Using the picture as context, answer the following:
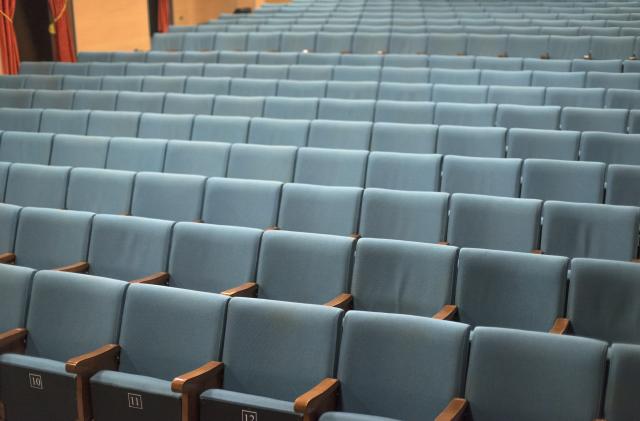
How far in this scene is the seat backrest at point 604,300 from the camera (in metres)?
0.51

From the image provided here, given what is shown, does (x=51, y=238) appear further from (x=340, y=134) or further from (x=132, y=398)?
(x=340, y=134)

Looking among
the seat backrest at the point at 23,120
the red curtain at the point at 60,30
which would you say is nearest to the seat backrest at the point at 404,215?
Result: the seat backrest at the point at 23,120

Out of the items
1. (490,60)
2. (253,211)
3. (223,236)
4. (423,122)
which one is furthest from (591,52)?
(223,236)

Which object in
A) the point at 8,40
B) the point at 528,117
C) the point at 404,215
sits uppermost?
the point at 8,40

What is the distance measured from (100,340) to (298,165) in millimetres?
384

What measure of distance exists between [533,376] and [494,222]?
0.27 metres

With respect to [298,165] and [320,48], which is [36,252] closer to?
[298,165]

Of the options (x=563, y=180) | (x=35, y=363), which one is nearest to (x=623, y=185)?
(x=563, y=180)

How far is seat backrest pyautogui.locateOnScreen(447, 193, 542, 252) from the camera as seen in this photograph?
67 cm

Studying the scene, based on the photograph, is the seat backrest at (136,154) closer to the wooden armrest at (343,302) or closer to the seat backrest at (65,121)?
the seat backrest at (65,121)

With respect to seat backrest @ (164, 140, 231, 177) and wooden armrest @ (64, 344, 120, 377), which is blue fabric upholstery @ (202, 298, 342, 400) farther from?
seat backrest @ (164, 140, 231, 177)

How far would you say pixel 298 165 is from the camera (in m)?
0.86

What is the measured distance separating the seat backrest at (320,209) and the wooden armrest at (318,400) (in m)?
0.28

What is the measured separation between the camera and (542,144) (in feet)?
2.84
